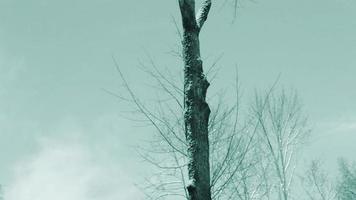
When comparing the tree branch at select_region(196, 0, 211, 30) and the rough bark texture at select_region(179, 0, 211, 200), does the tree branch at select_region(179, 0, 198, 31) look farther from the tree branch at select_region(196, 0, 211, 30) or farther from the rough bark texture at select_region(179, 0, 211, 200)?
the tree branch at select_region(196, 0, 211, 30)

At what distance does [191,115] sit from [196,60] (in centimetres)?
65

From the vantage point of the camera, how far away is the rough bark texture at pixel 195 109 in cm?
352

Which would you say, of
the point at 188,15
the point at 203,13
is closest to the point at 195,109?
the point at 188,15

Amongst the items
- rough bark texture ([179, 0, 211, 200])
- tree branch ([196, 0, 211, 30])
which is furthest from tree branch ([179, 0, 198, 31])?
tree branch ([196, 0, 211, 30])

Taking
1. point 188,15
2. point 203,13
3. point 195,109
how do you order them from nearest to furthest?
point 195,109
point 188,15
point 203,13

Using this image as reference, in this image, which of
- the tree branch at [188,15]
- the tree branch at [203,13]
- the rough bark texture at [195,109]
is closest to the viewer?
the rough bark texture at [195,109]

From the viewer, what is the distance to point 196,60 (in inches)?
159

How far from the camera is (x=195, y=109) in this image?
378cm

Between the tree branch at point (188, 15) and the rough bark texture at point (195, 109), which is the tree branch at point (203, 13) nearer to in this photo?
the rough bark texture at point (195, 109)

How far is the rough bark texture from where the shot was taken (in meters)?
3.52

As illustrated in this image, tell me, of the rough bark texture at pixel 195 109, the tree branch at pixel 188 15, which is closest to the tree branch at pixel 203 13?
the rough bark texture at pixel 195 109

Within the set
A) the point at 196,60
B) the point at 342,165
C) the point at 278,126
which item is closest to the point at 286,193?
the point at 278,126

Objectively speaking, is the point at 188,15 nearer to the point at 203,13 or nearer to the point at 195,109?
the point at 203,13

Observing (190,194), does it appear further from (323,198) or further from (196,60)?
(323,198)
